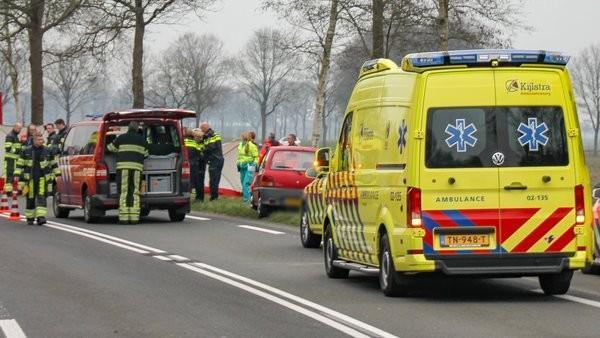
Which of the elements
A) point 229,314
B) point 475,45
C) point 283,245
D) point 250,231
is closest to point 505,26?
point 475,45

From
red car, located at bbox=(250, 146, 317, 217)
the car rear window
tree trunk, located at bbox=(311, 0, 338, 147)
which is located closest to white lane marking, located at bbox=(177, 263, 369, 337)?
red car, located at bbox=(250, 146, 317, 217)

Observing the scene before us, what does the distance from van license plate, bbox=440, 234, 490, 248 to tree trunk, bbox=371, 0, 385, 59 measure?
15.9 metres

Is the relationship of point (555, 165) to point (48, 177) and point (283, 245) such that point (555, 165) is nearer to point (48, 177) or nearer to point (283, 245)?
point (283, 245)

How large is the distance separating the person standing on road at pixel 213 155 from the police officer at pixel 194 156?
0.21 m

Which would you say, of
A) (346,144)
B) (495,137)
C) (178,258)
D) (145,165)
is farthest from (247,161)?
(495,137)

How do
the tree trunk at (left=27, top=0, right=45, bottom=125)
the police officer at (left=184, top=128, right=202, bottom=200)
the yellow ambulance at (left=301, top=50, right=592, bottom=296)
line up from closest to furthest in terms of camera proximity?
1. the yellow ambulance at (left=301, top=50, right=592, bottom=296)
2. the police officer at (left=184, top=128, right=202, bottom=200)
3. the tree trunk at (left=27, top=0, right=45, bottom=125)

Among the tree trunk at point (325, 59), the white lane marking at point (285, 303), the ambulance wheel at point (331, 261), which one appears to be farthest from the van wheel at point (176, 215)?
the ambulance wheel at point (331, 261)

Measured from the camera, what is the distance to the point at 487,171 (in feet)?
41.3

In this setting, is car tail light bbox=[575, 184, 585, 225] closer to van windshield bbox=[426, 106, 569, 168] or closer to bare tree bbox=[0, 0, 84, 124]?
van windshield bbox=[426, 106, 569, 168]

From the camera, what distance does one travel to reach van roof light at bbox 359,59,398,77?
13.7 m

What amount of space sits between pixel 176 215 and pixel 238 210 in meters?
2.13

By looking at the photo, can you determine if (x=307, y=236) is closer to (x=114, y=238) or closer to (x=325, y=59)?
(x=114, y=238)

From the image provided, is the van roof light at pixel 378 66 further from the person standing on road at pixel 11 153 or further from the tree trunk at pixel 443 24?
the person standing on road at pixel 11 153

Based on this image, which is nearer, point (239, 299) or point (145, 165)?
point (239, 299)
